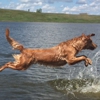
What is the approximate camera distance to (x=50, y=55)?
401 inches

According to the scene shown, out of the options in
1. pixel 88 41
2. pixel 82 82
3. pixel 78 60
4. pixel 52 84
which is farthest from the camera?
pixel 82 82

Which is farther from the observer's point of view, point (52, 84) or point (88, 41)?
point (52, 84)

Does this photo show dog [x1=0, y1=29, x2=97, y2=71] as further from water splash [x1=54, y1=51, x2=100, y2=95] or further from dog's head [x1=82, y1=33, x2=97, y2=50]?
water splash [x1=54, y1=51, x2=100, y2=95]

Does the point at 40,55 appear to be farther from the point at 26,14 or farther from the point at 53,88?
the point at 26,14

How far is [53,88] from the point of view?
11.5 meters

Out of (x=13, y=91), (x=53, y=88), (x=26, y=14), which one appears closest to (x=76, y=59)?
(x=53, y=88)

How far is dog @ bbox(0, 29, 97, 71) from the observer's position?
10023mm

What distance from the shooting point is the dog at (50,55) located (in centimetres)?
1002

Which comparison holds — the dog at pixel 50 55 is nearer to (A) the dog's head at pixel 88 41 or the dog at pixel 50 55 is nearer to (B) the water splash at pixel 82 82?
(A) the dog's head at pixel 88 41

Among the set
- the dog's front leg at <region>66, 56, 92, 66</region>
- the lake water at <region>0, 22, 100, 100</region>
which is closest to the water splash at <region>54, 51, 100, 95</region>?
the lake water at <region>0, 22, 100, 100</region>

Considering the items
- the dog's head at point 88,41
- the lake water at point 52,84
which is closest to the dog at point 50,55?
the dog's head at point 88,41

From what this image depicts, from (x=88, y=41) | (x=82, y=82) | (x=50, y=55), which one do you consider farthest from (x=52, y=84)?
(x=88, y=41)

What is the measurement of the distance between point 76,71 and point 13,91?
5123 mm

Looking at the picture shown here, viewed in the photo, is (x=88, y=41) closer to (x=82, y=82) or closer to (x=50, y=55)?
(x=50, y=55)
